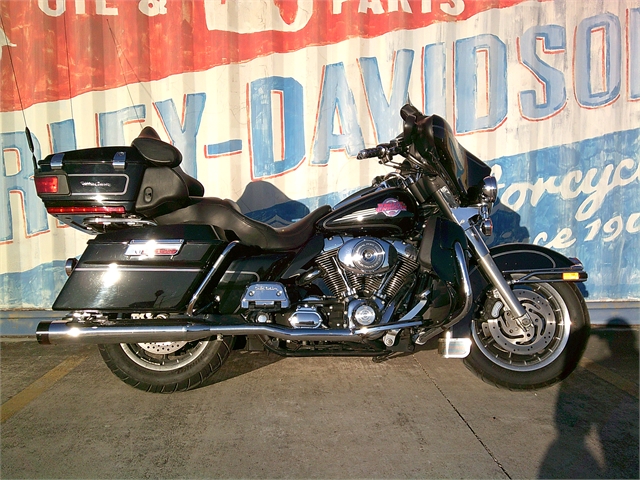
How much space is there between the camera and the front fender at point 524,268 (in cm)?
241

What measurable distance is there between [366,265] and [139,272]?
3.83 ft

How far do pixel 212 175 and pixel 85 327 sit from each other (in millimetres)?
1833

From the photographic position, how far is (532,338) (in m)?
2.46

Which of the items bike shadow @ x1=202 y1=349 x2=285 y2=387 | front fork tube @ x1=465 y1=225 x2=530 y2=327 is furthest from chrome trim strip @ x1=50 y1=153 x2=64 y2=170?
front fork tube @ x1=465 y1=225 x2=530 y2=327

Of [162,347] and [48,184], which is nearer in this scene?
[48,184]

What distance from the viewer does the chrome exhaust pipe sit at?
212cm

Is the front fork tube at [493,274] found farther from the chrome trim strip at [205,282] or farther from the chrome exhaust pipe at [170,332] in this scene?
the chrome trim strip at [205,282]

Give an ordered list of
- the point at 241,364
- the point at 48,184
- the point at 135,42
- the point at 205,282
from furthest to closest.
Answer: the point at 135,42 < the point at 241,364 < the point at 205,282 < the point at 48,184

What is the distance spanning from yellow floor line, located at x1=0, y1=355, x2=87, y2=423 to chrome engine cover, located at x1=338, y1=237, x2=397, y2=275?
1976 millimetres

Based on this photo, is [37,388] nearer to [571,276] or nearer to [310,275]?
[310,275]

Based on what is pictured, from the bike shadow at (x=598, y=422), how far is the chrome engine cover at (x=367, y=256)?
1.13 meters

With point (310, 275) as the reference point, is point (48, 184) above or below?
above

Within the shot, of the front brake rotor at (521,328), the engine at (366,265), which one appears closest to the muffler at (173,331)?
the engine at (366,265)

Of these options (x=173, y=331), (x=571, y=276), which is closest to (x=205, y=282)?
(x=173, y=331)
